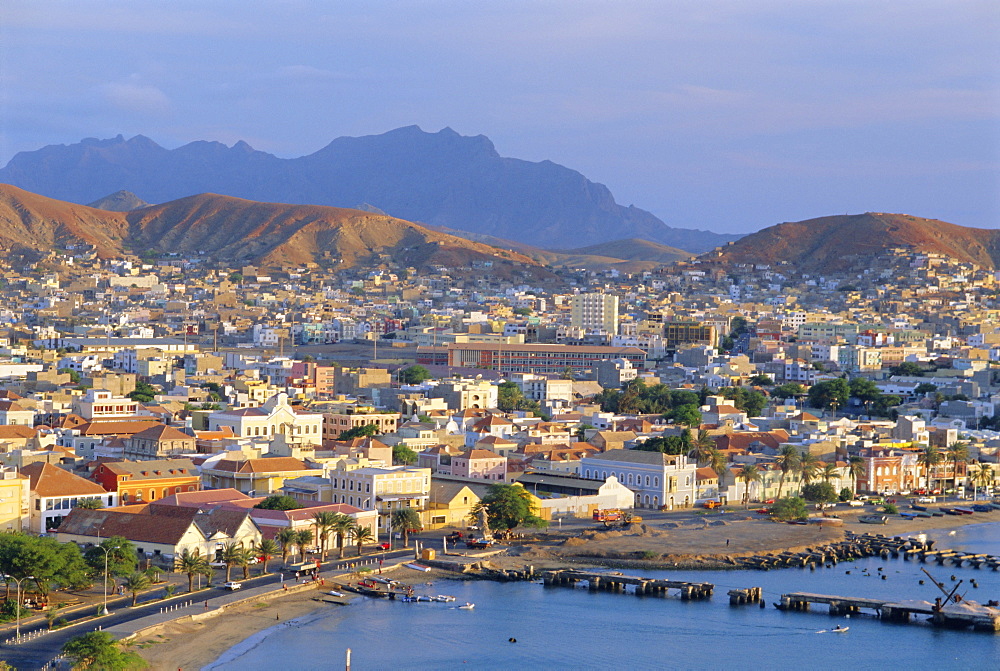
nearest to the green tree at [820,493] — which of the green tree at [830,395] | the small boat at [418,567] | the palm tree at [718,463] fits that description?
the palm tree at [718,463]

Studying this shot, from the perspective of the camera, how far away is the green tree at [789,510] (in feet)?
155

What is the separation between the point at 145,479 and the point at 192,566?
10.00 meters

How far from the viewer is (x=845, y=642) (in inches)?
1308

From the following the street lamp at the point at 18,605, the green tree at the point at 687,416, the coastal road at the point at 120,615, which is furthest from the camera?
the green tree at the point at 687,416

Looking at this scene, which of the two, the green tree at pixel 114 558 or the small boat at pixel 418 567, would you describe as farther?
the small boat at pixel 418 567

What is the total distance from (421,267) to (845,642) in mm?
151775

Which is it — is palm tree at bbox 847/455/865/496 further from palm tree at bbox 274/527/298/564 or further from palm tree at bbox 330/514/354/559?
palm tree at bbox 274/527/298/564

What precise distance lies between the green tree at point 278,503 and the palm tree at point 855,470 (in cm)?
2249

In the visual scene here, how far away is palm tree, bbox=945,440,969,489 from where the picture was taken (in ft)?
190

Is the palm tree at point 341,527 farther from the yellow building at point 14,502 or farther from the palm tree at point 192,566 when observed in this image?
the yellow building at point 14,502

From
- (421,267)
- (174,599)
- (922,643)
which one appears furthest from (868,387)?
(421,267)

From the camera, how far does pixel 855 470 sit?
5428 centimetres

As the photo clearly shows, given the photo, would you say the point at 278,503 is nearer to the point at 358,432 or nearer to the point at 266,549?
the point at 266,549

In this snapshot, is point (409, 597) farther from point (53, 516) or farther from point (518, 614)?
point (53, 516)
